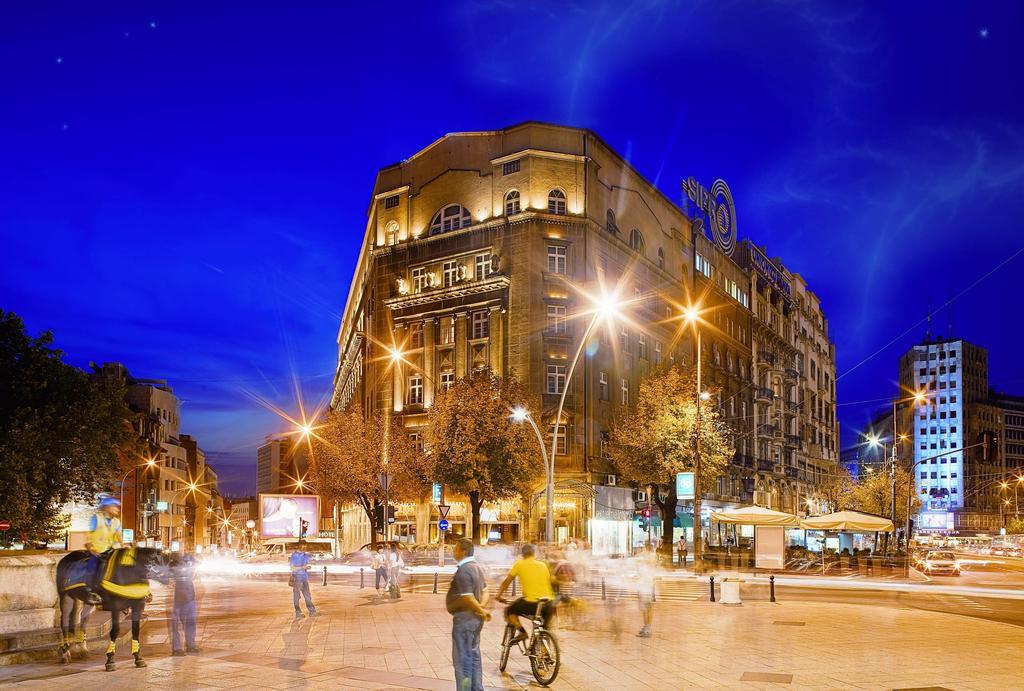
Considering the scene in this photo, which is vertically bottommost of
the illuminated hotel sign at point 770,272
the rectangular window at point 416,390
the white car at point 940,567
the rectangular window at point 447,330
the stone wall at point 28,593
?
the white car at point 940,567

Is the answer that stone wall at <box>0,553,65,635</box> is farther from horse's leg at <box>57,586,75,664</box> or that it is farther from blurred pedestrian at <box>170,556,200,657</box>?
blurred pedestrian at <box>170,556,200,657</box>

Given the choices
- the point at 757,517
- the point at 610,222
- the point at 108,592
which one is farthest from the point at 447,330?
the point at 108,592

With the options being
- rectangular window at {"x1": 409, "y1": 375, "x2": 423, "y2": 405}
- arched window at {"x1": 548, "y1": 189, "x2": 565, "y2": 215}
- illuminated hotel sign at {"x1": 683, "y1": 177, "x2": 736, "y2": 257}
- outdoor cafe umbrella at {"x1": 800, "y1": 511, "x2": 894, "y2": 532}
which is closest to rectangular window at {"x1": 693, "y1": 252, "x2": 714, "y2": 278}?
illuminated hotel sign at {"x1": 683, "y1": 177, "x2": 736, "y2": 257}

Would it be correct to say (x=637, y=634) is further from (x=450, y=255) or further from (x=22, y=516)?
(x=450, y=255)

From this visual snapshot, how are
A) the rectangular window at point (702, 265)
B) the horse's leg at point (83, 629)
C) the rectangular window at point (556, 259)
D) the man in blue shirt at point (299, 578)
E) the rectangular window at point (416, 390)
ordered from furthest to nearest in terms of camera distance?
1. the rectangular window at point (702, 265)
2. the rectangular window at point (416, 390)
3. the rectangular window at point (556, 259)
4. the man in blue shirt at point (299, 578)
5. the horse's leg at point (83, 629)

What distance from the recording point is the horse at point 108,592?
13445mm

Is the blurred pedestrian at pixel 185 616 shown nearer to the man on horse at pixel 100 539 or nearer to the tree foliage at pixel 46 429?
the man on horse at pixel 100 539

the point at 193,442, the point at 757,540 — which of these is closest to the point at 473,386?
the point at 757,540

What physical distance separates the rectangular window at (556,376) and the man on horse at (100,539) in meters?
42.8

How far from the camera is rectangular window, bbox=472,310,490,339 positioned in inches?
2293

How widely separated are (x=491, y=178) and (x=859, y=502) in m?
56.1

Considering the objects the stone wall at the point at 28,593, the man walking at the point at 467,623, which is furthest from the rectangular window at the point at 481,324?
the man walking at the point at 467,623

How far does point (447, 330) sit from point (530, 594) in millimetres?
47805

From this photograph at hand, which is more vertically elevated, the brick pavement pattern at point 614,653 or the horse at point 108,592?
the horse at point 108,592
